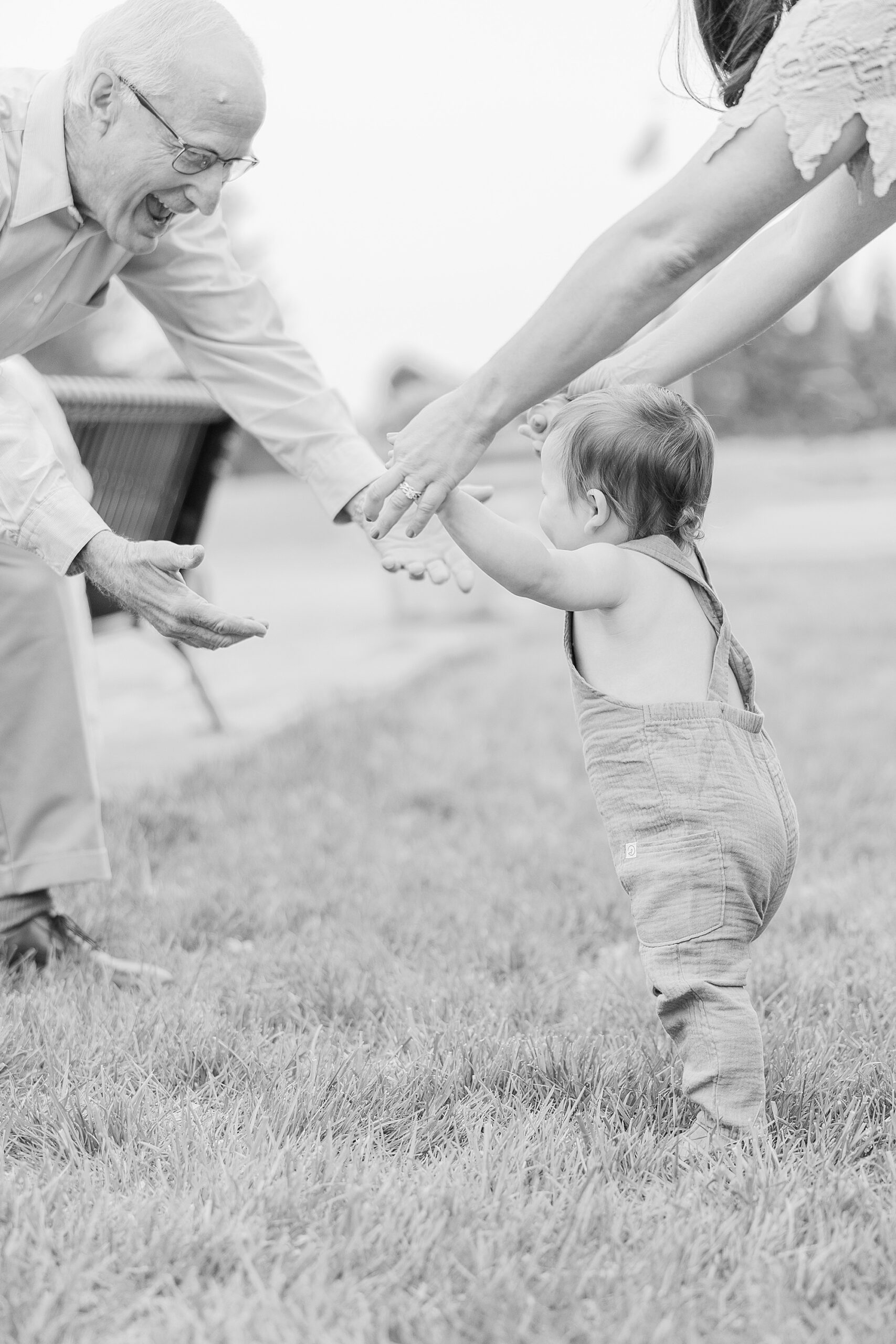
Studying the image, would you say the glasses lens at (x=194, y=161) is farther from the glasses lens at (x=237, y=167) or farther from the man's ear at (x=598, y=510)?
the man's ear at (x=598, y=510)

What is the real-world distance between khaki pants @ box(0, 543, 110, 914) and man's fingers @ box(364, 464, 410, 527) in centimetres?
108

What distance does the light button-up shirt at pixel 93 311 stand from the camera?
2.31 meters

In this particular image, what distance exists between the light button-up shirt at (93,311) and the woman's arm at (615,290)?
70 centimetres

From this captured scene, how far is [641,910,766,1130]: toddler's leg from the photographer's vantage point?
189 cm

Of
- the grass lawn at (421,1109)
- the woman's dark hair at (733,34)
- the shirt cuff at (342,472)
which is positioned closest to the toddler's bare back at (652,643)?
the grass lawn at (421,1109)

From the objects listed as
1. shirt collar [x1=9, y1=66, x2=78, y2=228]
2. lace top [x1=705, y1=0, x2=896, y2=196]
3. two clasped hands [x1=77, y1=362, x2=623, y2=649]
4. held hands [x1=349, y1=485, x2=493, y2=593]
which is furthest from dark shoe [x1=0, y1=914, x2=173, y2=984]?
lace top [x1=705, y1=0, x2=896, y2=196]

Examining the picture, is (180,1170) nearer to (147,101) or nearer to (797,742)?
(147,101)

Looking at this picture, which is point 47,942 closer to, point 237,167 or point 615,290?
point 237,167

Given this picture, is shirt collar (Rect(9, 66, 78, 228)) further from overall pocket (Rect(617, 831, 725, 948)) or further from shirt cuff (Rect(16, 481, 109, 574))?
overall pocket (Rect(617, 831, 725, 948))

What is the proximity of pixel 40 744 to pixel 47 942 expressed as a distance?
1.30 ft

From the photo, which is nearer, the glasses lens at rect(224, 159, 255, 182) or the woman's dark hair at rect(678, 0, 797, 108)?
the woman's dark hair at rect(678, 0, 797, 108)

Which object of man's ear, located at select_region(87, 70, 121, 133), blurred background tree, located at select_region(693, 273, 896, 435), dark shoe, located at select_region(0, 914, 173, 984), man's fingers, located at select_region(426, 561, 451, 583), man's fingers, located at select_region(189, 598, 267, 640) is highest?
man's ear, located at select_region(87, 70, 121, 133)

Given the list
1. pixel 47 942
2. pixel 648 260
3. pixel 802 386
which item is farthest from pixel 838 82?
pixel 802 386

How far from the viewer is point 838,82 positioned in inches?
66.2
